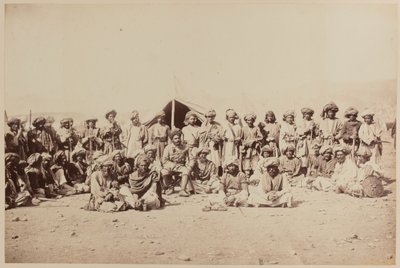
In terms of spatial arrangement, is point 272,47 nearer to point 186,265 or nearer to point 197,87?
point 197,87

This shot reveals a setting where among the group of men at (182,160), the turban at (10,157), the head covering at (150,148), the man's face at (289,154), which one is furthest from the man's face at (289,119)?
the turban at (10,157)

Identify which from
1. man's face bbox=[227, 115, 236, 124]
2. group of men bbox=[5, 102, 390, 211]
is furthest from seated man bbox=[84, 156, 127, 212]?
man's face bbox=[227, 115, 236, 124]

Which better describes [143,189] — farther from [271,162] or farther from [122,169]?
[271,162]

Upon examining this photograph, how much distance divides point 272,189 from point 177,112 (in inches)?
21.8

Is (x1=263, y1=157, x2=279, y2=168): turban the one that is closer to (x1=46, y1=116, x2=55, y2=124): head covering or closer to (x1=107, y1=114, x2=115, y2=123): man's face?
(x1=107, y1=114, x2=115, y2=123): man's face

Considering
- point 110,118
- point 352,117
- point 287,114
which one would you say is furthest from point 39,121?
point 352,117

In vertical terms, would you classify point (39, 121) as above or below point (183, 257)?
above

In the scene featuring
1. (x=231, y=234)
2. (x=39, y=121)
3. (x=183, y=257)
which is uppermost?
(x=39, y=121)

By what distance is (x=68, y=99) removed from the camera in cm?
238

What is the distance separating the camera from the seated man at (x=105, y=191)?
2385 millimetres

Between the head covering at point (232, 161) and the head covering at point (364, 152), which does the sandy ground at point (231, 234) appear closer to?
the head covering at point (364, 152)

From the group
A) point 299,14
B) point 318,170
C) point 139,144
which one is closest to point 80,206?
point 139,144

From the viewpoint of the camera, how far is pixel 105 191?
2.39 metres

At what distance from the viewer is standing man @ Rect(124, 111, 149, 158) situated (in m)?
2.39
